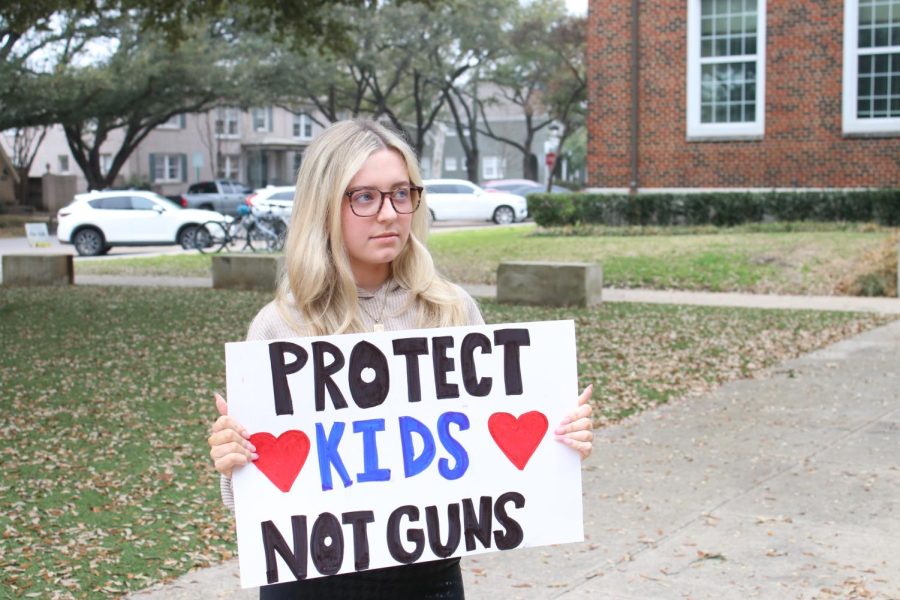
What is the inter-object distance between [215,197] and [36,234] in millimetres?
17203

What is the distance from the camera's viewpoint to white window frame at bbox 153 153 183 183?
209 ft

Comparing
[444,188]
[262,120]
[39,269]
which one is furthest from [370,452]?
[262,120]

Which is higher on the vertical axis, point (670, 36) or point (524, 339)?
point (670, 36)

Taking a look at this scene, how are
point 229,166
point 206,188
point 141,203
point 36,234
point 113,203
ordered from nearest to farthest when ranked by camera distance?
point 36,234 < point 113,203 < point 141,203 < point 206,188 < point 229,166

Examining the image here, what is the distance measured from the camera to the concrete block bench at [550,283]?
14.7 meters

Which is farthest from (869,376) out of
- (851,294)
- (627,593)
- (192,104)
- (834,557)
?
(192,104)

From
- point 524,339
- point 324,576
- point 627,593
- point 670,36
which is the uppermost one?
point 670,36

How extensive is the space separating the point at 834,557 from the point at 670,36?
2196cm

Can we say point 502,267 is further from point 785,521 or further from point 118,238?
point 118,238

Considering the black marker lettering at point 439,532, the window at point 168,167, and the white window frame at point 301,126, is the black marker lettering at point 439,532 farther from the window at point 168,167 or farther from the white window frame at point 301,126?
the white window frame at point 301,126

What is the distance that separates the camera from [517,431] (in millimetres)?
2805

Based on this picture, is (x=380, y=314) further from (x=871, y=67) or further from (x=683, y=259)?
(x=871, y=67)

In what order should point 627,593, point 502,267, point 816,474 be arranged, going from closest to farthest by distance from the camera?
point 627,593 < point 816,474 < point 502,267

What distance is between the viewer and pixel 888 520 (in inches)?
230
